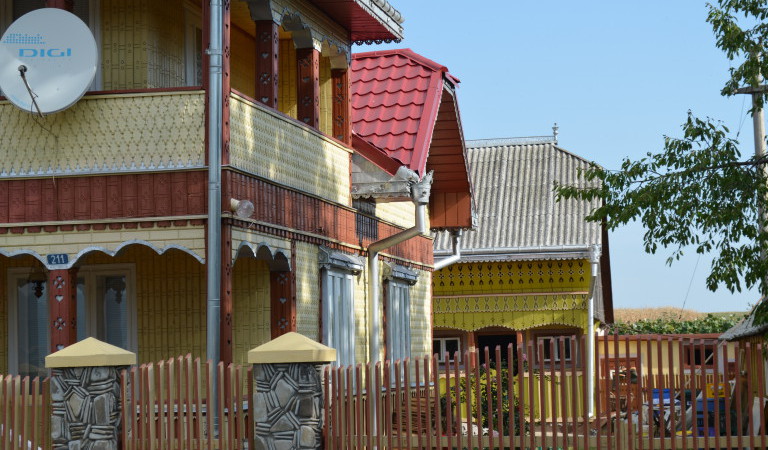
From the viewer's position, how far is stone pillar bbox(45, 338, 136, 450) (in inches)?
412

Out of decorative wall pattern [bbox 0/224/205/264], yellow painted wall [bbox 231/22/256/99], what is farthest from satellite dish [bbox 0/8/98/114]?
yellow painted wall [bbox 231/22/256/99]

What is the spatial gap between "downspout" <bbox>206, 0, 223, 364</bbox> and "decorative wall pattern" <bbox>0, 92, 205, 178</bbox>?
16 cm

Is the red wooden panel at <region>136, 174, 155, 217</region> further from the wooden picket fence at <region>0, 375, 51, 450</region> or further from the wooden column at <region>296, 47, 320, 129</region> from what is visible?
the wooden column at <region>296, 47, 320, 129</region>

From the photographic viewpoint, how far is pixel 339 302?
647 inches

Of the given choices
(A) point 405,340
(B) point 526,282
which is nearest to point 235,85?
(A) point 405,340

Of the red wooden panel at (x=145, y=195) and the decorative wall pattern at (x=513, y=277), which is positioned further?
the decorative wall pattern at (x=513, y=277)

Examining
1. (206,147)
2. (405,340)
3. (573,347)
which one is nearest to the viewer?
(573,347)

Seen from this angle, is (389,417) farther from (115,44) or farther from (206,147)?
(115,44)

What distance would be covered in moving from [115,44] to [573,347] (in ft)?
22.2

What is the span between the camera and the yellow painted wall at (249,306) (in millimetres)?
14500

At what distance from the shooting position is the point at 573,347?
9.37 metres

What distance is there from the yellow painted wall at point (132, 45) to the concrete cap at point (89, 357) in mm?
3957

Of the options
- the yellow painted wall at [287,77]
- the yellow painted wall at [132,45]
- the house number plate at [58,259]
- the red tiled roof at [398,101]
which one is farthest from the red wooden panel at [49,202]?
the red tiled roof at [398,101]

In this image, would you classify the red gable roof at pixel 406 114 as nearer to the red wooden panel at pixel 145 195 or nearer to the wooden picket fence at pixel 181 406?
the red wooden panel at pixel 145 195
